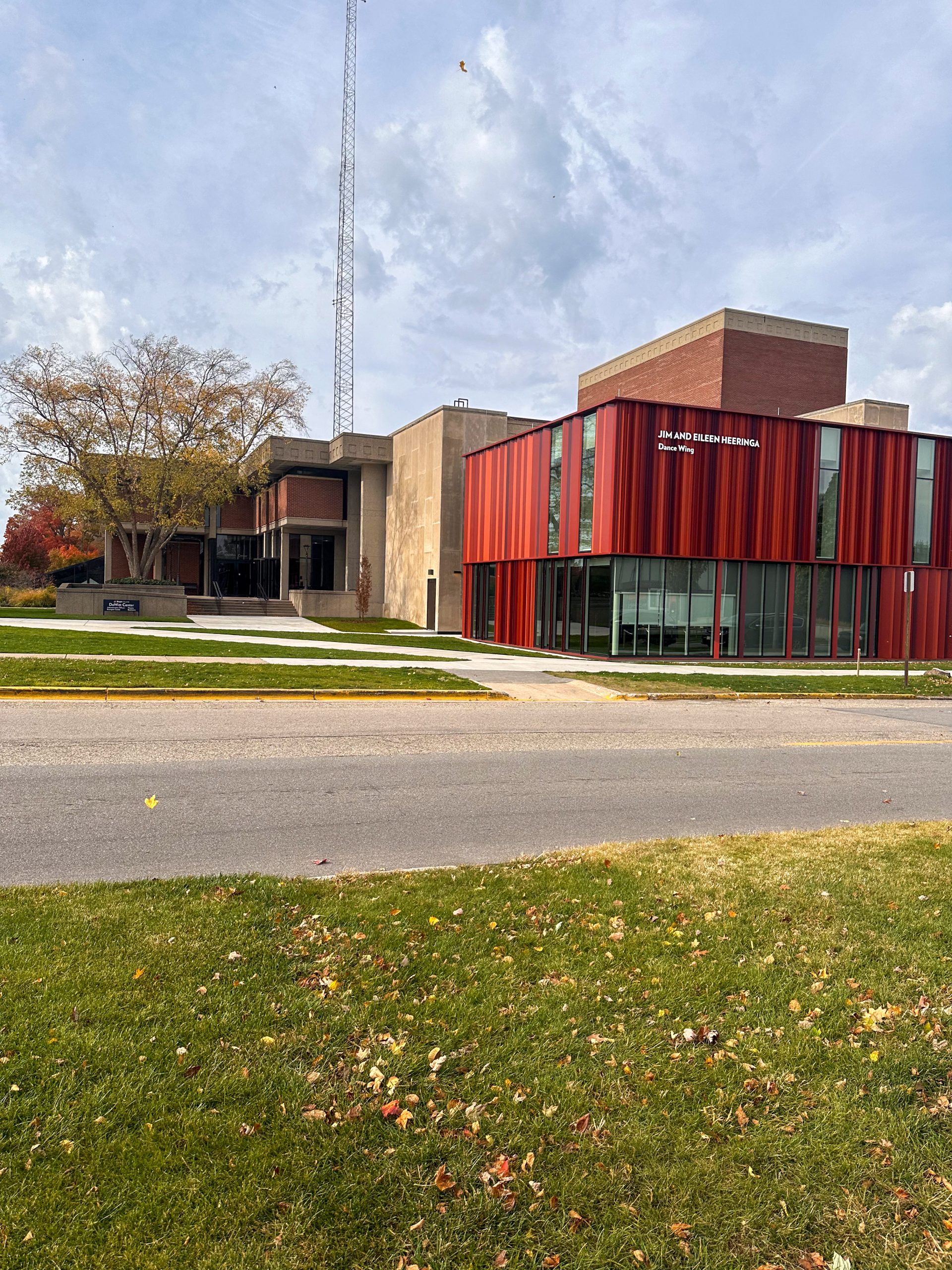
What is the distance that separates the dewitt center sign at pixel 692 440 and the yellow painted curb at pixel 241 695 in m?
13.0

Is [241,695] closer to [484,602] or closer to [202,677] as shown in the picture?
[202,677]

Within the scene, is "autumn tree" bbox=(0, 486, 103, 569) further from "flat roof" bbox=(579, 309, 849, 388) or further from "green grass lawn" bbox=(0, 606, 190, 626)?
"flat roof" bbox=(579, 309, 849, 388)

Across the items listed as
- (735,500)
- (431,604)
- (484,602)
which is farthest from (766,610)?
(431,604)

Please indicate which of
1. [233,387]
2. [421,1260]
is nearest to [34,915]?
[421,1260]

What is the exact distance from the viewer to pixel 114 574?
60.6 metres

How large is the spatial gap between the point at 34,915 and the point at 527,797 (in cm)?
457

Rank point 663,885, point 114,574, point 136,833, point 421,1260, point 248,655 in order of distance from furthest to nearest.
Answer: point 114,574
point 248,655
point 136,833
point 663,885
point 421,1260

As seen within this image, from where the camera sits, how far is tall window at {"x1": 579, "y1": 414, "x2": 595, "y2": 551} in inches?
1079

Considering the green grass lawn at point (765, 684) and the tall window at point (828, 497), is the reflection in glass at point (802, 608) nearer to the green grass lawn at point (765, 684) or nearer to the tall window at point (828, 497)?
the tall window at point (828, 497)

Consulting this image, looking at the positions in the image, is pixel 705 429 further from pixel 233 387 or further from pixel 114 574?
pixel 114 574

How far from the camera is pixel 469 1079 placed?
11.4ft

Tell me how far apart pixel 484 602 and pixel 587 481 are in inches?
366

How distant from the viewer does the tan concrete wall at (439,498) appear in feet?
132

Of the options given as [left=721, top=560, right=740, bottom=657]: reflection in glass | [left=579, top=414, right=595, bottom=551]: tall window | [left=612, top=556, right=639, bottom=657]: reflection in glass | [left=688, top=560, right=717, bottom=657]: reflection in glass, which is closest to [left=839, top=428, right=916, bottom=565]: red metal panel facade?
[left=721, top=560, right=740, bottom=657]: reflection in glass
